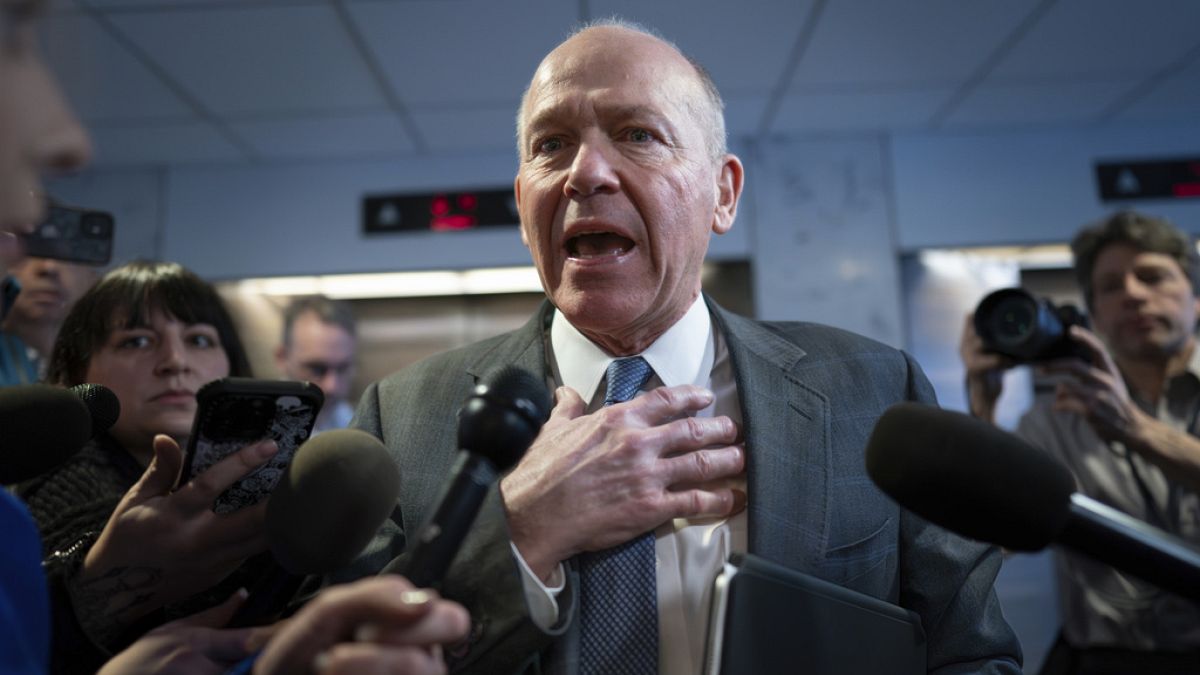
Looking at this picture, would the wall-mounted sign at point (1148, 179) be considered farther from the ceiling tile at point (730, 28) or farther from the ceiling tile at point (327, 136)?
the ceiling tile at point (327, 136)

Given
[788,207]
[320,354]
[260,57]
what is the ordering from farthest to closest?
[788,207] < [260,57] < [320,354]

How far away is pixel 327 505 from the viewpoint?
64 cm

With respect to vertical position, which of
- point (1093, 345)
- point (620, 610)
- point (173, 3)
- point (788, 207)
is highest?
point (173, 3)

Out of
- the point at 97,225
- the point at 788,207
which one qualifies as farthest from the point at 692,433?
the point at 788,207

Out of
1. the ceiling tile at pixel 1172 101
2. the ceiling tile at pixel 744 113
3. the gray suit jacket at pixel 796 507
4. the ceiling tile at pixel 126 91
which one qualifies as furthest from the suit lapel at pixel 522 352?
the ceiling tile at pixel 1172 101

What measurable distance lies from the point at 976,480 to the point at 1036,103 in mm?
3824

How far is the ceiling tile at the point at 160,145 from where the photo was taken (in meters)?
3.69

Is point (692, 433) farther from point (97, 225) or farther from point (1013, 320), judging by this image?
point (97, 225)

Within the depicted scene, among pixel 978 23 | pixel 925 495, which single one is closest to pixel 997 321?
pixel 925 495

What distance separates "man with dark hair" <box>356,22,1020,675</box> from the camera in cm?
93

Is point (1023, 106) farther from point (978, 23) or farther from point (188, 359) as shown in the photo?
point (188, 359)

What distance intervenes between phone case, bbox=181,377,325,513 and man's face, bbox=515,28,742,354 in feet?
1.52

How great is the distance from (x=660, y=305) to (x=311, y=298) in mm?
2285

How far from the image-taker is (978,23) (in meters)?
3.05
